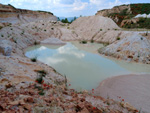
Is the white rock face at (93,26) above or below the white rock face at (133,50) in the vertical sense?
above

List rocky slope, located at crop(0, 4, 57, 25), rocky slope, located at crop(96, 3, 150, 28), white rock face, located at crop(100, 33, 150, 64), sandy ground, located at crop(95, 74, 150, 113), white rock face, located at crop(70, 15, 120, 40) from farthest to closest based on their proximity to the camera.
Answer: rocky slope, located at crop(96, 3, 150, 28), rocky slope, located at crop(0, 4, 57, 25), white rock face, located at crop(70, 15, 120, 40), white rock face, located at crop(100, 33, 150, 64), sandy ground, located at crop(95, 74, 150, 113)

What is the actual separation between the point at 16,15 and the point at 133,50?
30.2 m

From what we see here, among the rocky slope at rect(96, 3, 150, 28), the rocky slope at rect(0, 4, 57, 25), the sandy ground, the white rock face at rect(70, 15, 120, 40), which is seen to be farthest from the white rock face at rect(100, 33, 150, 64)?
the rocky slope at rect(0, 4, 57, 25)

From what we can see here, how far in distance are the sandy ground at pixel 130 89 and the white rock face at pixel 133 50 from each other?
11.0 feet

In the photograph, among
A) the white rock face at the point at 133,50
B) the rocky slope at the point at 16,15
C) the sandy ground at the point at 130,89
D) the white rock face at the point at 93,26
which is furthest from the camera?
the rocky slope at the point at 16,15

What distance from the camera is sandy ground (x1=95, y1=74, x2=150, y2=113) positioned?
199 inches

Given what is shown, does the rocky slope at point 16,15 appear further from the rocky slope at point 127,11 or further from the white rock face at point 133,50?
the white rock face at point 133,50

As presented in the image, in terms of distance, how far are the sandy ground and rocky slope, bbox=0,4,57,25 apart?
27.7 metres

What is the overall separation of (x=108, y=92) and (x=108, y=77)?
5.54 ft

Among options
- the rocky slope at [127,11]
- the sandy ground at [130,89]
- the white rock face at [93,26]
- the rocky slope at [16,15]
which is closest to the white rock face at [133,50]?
the sandy ground at [130,89]

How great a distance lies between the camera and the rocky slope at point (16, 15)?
2780cm

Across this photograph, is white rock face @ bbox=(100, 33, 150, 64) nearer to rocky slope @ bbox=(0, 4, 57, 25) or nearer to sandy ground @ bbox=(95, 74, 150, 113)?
sandy ground @ bbox=(95, 74, 150, 113)

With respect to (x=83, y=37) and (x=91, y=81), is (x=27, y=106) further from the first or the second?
(x=83, y=37)

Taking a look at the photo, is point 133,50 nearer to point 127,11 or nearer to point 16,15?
point 16,15
